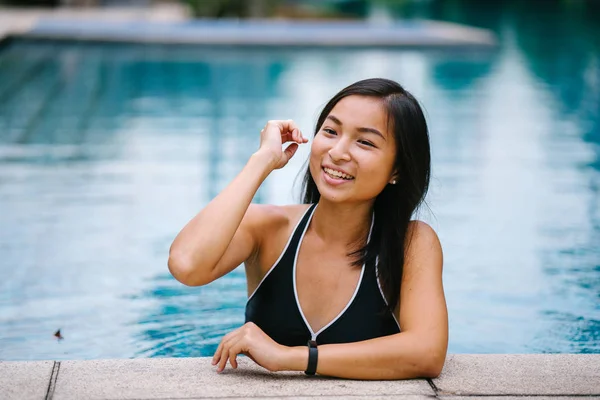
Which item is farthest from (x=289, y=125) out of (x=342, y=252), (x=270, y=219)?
(x=342, y=252)

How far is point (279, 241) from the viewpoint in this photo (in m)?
3.36

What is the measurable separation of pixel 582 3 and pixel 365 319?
30792 millimetres

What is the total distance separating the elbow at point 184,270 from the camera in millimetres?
3057

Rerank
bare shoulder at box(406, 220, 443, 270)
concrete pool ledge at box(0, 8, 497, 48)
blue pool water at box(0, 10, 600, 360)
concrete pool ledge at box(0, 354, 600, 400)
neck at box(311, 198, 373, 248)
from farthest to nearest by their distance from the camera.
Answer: concrete pool ledge at box(0, 8, 497, 48) < blue pool water at box(0, 10, 600, 360) < neck at box(311, 198, 373, 248) < bare shoulder at box(406, 220, 443, 270) < concrete pool ledge at box(0, 354, 600, 400)

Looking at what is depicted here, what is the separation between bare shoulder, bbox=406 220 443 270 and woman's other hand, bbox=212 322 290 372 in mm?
547

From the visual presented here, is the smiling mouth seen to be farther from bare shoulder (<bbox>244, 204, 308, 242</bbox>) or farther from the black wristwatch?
the black wristwatch

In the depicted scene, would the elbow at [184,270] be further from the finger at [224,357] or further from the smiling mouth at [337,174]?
the smiling mouth at [337,174]

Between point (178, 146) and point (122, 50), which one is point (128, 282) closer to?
point (178, 146)

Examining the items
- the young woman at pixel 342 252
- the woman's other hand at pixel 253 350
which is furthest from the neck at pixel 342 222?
the woman's other hand at pixel 253 350

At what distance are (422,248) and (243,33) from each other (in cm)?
1484

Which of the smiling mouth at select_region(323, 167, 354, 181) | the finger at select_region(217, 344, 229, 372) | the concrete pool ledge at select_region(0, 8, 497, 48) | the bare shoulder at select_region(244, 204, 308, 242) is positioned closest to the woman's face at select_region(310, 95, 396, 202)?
the smiling mouth at select_region(323, 167, 354, 181)

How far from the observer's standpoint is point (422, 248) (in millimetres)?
3217

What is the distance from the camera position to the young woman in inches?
116

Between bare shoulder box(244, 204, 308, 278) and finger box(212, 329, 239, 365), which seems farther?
bare shoulder box(244, 204, 308, 278)
